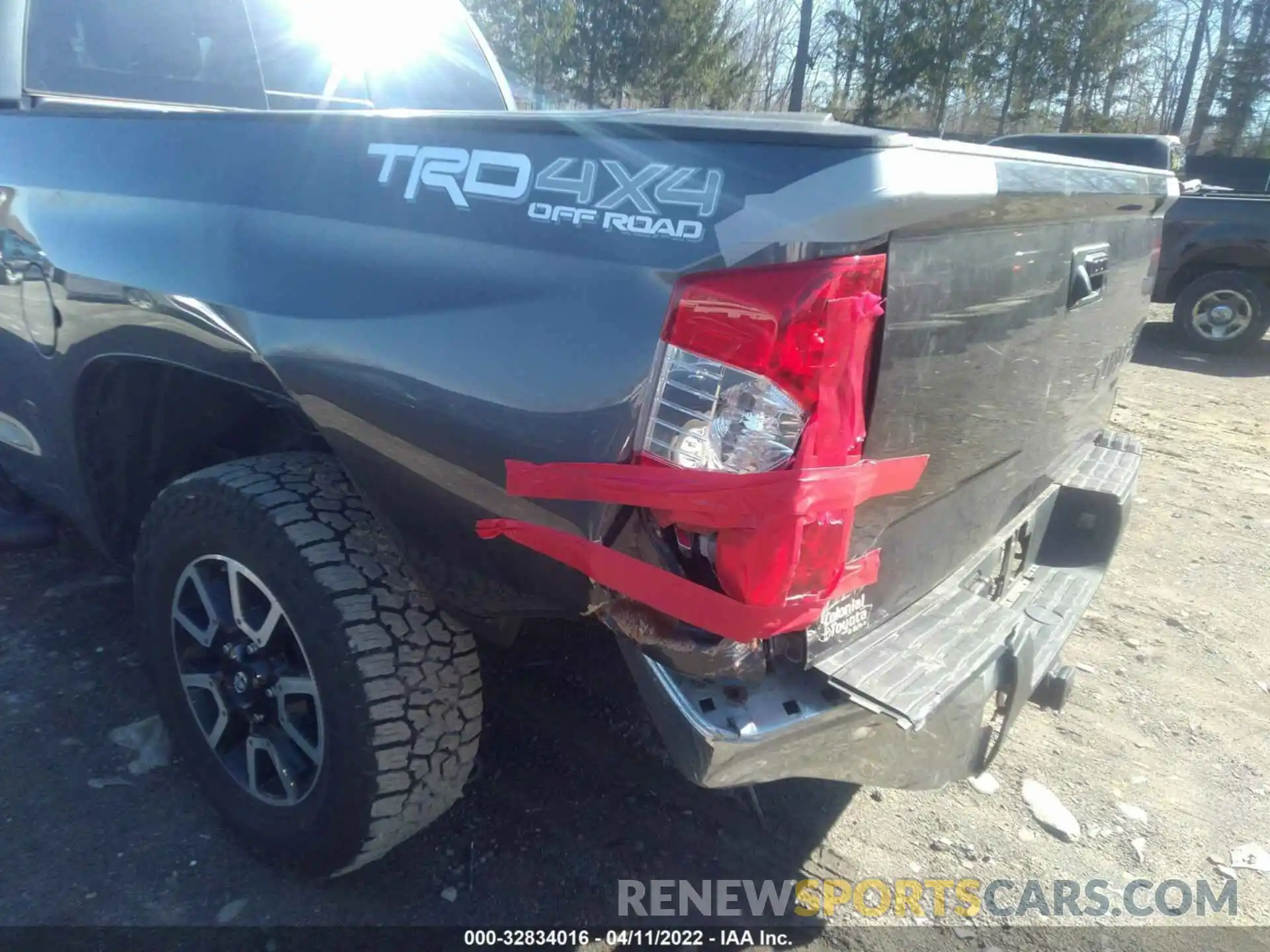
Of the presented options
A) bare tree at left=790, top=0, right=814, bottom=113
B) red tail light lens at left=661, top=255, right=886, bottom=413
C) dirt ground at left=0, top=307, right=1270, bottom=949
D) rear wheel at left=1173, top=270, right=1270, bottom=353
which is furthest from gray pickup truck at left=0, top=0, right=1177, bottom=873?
bare tree at left=790, top=0, right=814, bottom=113

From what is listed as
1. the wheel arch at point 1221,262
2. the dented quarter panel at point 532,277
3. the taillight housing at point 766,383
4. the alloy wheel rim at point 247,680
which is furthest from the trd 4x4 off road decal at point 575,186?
the wheel arch at point 1221,262

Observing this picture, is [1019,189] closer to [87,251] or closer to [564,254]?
[564,254]

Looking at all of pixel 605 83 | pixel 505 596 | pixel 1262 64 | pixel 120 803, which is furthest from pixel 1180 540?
pixel 1262 64

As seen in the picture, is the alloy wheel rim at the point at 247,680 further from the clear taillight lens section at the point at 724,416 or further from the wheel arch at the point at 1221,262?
the wheel arch at the point at 1221,262

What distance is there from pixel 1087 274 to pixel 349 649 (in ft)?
5.74

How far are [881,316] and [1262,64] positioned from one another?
Result: 108 ft

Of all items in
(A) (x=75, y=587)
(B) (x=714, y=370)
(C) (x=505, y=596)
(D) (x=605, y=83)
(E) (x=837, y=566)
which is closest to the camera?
(B) (x=714, y=370)

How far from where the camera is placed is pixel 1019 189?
5.66ft

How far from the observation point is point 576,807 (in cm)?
270

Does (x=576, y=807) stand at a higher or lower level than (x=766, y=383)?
lower

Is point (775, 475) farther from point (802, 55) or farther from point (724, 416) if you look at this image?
point (802, 55)

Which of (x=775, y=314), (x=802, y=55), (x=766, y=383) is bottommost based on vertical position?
(x=766, y=383)

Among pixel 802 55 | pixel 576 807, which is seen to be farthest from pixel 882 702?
pixel 802 55

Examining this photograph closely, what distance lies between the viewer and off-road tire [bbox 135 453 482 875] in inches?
80.6
